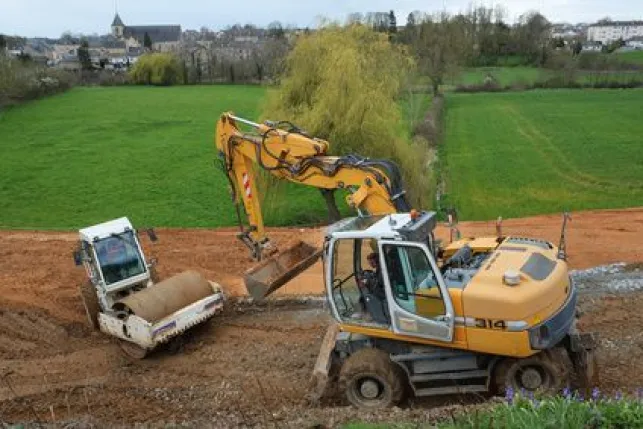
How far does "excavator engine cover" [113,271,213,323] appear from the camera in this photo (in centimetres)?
1212

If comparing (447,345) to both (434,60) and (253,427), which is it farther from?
(434,60)

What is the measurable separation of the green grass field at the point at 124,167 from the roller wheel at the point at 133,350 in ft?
35.4

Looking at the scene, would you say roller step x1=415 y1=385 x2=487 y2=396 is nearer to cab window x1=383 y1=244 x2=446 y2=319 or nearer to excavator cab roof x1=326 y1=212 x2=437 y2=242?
A: cab window x1=383 y1=244 x2=446 y2=319

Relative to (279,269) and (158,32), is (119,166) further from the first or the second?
(158,32)

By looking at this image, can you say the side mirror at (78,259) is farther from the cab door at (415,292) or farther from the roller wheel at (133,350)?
→ the cab door at (415,292)

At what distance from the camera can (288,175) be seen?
11266 millimetres

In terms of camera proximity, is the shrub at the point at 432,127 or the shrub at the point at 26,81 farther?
the shrub at the point at 26,81

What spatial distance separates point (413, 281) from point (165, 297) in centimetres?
555

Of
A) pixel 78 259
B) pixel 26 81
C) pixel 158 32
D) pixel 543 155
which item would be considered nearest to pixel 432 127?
pixel 543 155

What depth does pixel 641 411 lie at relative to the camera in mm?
6230

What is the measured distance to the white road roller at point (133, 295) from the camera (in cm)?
1197

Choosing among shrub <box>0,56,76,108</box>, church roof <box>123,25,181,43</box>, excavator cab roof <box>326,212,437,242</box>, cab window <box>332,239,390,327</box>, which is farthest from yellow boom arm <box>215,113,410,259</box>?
church roof <box>123,25,181,43</box>

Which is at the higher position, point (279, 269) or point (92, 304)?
point (279, 269)

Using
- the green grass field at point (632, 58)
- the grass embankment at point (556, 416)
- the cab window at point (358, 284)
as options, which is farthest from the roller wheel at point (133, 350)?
the green grass field at point (632, 58)
